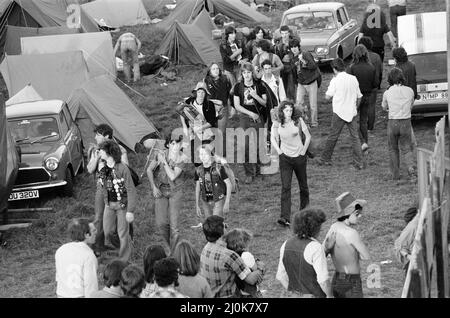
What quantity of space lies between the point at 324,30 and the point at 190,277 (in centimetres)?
1515

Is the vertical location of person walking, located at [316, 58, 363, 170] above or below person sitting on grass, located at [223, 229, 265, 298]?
above

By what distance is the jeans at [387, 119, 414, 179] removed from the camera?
14.3 m

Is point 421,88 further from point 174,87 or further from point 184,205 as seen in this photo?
point 174,87

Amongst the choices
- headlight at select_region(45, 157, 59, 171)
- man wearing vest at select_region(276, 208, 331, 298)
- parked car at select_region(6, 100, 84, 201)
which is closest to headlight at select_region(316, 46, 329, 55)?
parked car at select_region(6, 100, 84, 201)

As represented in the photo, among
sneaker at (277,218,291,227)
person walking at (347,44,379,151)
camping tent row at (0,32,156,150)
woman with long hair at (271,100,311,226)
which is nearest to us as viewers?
woman with long hair at (271,100,311,226)

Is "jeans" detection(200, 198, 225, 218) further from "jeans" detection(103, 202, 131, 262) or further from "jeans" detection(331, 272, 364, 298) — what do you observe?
"jeans" detection(331, 272, 364, 298)

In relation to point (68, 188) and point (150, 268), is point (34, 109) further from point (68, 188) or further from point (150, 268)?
point (150, 268)

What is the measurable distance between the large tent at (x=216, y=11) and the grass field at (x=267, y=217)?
10896 mm

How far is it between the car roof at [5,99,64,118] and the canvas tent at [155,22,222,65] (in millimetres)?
7949

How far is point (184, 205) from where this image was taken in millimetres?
14891

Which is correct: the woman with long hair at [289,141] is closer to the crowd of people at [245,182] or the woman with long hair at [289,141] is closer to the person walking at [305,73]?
the crowd of people at [245,182]

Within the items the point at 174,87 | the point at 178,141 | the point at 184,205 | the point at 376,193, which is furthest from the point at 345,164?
the point at 174,87

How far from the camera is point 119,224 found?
11.8m

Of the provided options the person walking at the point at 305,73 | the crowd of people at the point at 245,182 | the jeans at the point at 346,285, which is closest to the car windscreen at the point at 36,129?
the crowd of people at the point at 245,182
